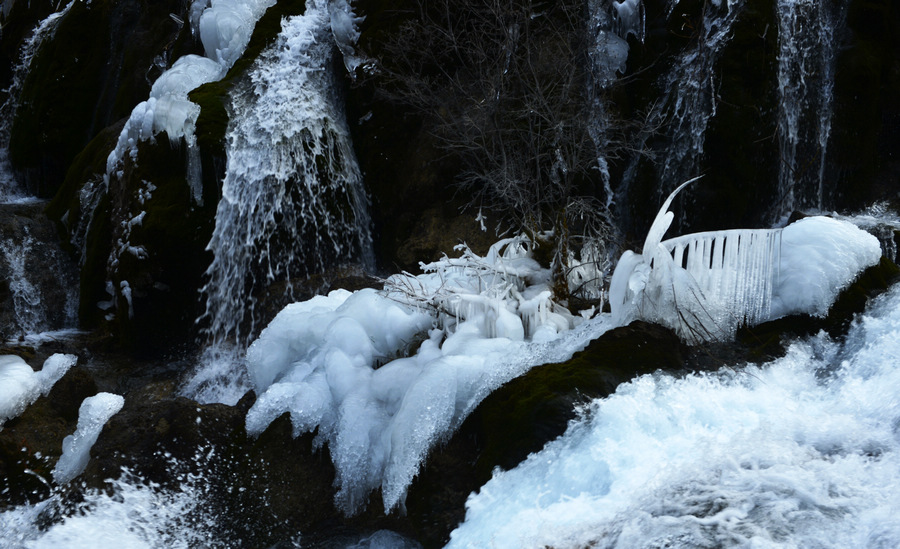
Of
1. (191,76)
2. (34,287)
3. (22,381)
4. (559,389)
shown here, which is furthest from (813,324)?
(34,287)

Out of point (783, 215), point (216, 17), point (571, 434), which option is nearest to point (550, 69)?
point (783, 215)

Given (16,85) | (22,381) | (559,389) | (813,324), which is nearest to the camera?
(559,389)

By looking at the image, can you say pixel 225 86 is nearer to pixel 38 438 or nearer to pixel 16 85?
pixel 38 438

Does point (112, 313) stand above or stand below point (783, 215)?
below

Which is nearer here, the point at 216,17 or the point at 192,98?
the point at 192,98

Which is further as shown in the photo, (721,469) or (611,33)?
(611,33)

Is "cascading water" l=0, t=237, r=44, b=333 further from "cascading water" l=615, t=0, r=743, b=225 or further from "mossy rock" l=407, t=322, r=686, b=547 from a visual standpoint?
"cascading water" l=615, t=0, r=743, b=225

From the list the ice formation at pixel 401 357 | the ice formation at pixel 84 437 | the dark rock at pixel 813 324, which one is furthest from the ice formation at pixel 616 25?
the ice formation at pixel 84 437

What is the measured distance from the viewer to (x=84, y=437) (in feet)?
15.6

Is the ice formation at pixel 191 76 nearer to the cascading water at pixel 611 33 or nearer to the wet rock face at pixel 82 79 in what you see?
the wet rock face at pixel 82 79

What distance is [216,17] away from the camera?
9.89 meters

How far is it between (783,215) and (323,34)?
5.87m

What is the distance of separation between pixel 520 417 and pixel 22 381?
12.7 feet

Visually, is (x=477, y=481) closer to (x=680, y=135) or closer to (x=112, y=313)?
(x=680, y=135)
